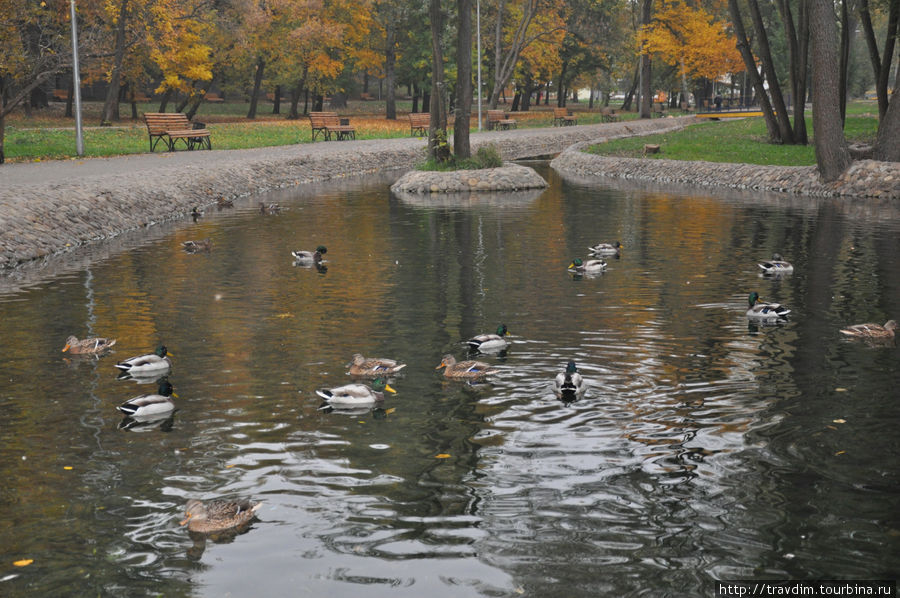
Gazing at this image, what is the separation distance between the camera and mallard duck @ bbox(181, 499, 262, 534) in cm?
817

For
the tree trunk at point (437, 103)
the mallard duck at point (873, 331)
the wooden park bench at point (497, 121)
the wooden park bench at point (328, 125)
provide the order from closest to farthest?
the mallard duck at point (873, 331)
the tree trunk at point (437, 103)
the wooden park bench at point (328, 125)
the wooden park bench at point (497, 121)

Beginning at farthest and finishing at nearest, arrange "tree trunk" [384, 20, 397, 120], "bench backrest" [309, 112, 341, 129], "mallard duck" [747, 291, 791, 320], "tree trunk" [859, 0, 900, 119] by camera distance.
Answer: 1. "tree trunk" [384, 20, 397, 120]
2. "bench backrest" [309, 112, 341, 129]
3. "tree trunk" [859, 0, 900, 119]
4. "mallard duck" [747, 291, 791, 320]

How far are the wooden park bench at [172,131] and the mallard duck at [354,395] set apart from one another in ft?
115

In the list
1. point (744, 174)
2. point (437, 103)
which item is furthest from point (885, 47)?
point (437, 103)

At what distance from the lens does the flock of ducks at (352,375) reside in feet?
27.1

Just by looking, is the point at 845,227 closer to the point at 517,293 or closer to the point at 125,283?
the point at 517,293

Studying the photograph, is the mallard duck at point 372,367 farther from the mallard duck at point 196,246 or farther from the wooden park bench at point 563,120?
the wooden park bench at point 563,120

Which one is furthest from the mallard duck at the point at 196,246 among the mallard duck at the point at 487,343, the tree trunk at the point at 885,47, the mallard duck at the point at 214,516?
the tree trunk at the point at 885,47

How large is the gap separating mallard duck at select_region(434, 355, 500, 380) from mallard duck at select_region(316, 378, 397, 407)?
1.24 m

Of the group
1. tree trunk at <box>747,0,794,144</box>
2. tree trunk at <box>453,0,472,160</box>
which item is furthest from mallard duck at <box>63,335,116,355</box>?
tree trunk at <box>747,0,794,144</box>

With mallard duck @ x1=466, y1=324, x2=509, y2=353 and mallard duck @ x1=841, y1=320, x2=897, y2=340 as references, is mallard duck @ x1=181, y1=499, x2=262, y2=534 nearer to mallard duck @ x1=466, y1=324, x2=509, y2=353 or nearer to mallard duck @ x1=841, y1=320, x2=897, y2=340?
mallard duck @ x1=466, y1=324, x2=509, y2=353

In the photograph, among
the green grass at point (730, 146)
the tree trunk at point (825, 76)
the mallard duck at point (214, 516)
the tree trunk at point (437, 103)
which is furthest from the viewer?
the green grass at point (730, 146)

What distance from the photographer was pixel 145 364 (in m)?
12.7

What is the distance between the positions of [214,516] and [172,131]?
1548 inches
